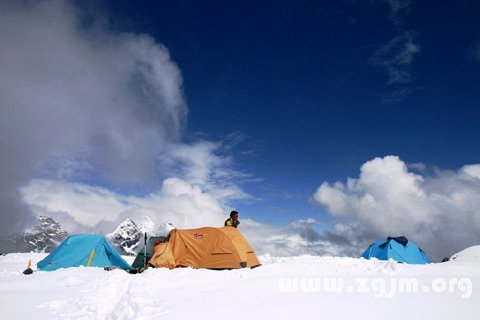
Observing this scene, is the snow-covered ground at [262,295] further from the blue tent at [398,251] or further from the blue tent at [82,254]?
the blue tent at [398,251]

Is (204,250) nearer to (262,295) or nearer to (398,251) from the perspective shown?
(262,295)

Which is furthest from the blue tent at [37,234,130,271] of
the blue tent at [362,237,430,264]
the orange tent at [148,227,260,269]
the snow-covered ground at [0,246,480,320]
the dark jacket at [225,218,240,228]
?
the blue tent at [362,237,430,264]

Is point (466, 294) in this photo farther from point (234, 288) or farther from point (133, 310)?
point (133, 310)

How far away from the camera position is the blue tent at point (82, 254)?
53.1 feet

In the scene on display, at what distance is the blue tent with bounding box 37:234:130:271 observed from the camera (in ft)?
53.1

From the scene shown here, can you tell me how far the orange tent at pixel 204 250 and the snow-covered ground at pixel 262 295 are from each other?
241cm

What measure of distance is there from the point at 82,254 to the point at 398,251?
18.8m

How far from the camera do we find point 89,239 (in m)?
17.6

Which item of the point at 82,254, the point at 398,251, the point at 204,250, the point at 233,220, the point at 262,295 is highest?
the point at 233,220

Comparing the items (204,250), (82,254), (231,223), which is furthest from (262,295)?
(82,254)

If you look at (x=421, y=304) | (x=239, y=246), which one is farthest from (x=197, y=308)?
(x=239, y=246)

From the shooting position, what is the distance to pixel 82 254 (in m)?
16.9

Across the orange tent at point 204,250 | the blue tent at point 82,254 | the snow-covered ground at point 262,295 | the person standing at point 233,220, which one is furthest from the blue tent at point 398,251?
the blue tent at point 82,254

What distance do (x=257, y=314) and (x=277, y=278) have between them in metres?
3.93
